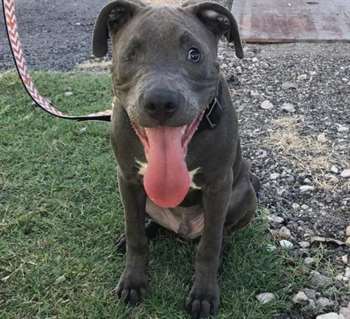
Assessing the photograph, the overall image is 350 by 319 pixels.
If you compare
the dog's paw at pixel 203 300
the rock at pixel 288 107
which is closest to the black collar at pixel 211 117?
the dog's paw at pixel 203 300

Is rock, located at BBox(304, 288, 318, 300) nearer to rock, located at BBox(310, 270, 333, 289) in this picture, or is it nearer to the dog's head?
rock, located at BBox(310, 270, 333, 289)

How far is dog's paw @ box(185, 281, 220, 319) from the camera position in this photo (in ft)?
10.4

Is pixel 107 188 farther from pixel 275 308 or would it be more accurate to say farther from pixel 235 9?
pixel 235 9

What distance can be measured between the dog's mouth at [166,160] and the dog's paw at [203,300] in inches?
24.3

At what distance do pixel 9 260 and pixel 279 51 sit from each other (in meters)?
3.79

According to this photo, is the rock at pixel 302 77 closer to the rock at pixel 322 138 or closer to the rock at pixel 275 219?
the rock at pixel 322 138

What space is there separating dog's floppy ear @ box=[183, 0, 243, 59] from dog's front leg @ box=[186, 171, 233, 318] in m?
0.69

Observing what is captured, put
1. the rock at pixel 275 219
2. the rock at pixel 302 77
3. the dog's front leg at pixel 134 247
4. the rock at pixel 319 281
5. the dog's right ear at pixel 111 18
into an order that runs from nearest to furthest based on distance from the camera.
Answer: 1. the dog's right ear at pixel 111 18
2. the dog's front leg at pixel 134 247
3. the rock at pixel 319 281
4. the rock at pixel 275 219
5. the rock at pixel 302 77

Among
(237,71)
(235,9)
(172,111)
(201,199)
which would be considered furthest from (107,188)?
(235,9)

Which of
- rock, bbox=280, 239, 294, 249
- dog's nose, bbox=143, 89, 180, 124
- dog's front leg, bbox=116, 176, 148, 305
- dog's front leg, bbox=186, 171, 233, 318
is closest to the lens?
dog's nose, bbox=143, 89, 180, 124

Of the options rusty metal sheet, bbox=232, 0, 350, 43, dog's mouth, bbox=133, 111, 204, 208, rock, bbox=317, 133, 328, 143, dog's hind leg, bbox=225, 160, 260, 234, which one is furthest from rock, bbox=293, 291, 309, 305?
rusty metal sheet, bbox=232, 0, 350, 43

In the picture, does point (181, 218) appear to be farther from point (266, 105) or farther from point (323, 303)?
point (266, 105)

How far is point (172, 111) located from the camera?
2502 mm

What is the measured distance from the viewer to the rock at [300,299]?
10.7ft
